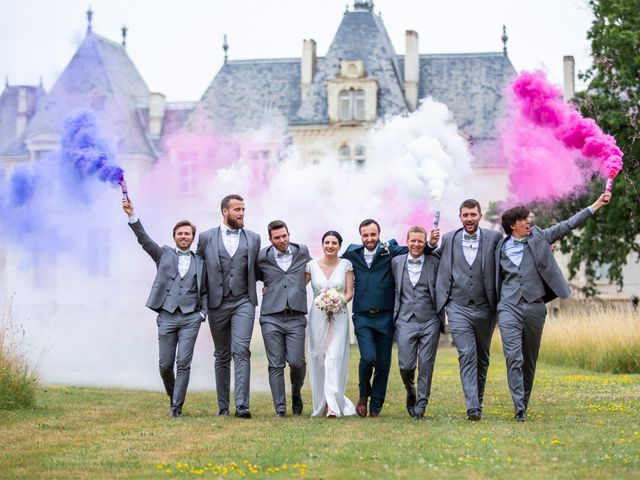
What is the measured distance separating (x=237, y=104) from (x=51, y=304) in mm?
19699

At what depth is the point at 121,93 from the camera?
48.6 m

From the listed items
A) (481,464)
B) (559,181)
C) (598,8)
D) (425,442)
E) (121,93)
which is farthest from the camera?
(121,93)

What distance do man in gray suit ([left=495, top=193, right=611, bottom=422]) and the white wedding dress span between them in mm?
2070

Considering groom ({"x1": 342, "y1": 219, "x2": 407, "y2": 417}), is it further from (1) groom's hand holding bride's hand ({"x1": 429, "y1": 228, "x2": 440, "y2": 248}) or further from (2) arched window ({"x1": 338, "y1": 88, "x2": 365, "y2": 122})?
(2) arched window ({"x1": 338, "y1": 88, "x2": 365, "y2": 122})

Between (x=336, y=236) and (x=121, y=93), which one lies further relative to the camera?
(x=121, y=93)

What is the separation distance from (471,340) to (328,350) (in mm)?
1910

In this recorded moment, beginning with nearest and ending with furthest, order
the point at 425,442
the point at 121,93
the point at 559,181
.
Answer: the point at 425,442, the point at 559,181, the point at 121,93

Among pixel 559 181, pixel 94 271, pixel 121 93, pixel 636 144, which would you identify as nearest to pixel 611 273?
pixel 636 144

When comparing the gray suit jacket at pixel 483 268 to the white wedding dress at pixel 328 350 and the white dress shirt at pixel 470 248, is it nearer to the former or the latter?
the white dress shirt at pixel 470 248

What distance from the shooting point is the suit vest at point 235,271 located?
549 inches

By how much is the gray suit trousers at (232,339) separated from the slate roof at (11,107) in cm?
3781

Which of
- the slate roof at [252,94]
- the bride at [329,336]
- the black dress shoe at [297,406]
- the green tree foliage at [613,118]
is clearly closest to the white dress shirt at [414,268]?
the bride at [329,336]

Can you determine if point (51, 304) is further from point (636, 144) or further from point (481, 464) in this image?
point (481, 464)

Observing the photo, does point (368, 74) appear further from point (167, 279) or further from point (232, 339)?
point (232, 339)
